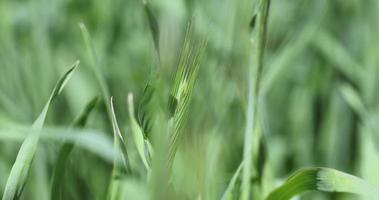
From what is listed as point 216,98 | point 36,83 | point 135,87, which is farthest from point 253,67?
point 135,87

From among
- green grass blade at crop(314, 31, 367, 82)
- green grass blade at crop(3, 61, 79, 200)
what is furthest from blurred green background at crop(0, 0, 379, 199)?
green grass blade at crop(3, 61, 79, 200)

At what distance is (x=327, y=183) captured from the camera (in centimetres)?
68

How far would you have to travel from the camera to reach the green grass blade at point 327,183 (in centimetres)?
68

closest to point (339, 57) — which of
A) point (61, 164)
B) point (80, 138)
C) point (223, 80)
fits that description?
point (223, 80)

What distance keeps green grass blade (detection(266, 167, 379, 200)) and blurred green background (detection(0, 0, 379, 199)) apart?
0.47 ft

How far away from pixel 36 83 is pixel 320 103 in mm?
534

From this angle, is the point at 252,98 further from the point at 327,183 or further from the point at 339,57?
the point at 339,57

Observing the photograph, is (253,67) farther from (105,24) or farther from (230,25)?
(105,24)

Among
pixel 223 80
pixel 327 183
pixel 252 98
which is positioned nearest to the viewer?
pixel 327 183

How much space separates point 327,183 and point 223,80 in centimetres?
45

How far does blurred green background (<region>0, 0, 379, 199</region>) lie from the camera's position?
1080mm

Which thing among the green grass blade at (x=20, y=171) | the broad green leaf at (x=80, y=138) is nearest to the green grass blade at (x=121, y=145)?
the green grass blade at (x=20, y=171)

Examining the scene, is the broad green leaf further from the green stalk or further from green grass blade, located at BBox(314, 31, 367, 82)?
green grass blade, located at BBox(314, 31, 367, 82)

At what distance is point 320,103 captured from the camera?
4.74 ft
